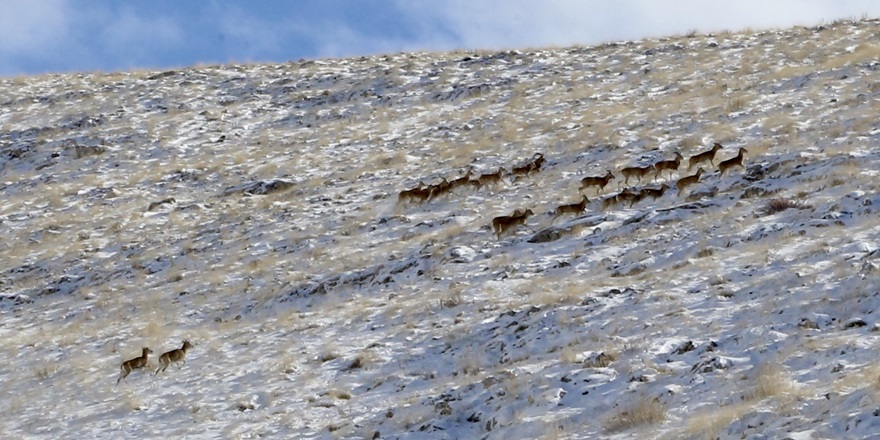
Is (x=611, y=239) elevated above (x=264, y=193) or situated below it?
below

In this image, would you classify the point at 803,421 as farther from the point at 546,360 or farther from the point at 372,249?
the point at 372,249

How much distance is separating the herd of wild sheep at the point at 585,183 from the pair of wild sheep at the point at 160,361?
5.35 meters

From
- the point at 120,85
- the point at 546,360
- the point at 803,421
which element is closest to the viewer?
the point at 803,421

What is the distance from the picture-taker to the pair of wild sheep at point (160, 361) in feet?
43.8

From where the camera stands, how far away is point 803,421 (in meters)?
7.89

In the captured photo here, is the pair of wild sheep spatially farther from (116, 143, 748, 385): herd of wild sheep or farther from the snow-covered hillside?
the snow-covered hillside

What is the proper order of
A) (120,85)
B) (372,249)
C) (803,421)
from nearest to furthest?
(803,421), (372,249), (120,85)

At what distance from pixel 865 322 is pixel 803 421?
7.69 feet

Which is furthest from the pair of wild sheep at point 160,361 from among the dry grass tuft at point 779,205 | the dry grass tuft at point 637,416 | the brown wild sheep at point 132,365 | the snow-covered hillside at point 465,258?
the dry grass tuft at point 779,205

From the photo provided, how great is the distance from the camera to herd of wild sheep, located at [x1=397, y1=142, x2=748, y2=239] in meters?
16.7

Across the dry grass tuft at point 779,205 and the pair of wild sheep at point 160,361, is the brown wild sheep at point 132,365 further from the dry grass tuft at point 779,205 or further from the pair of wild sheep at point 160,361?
the dry grass tuft at point 779,205

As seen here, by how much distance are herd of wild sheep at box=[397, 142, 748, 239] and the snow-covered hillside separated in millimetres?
120

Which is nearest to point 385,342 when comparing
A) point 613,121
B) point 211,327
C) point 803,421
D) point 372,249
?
point 211,327

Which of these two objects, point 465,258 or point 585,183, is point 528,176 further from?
point 465,258
